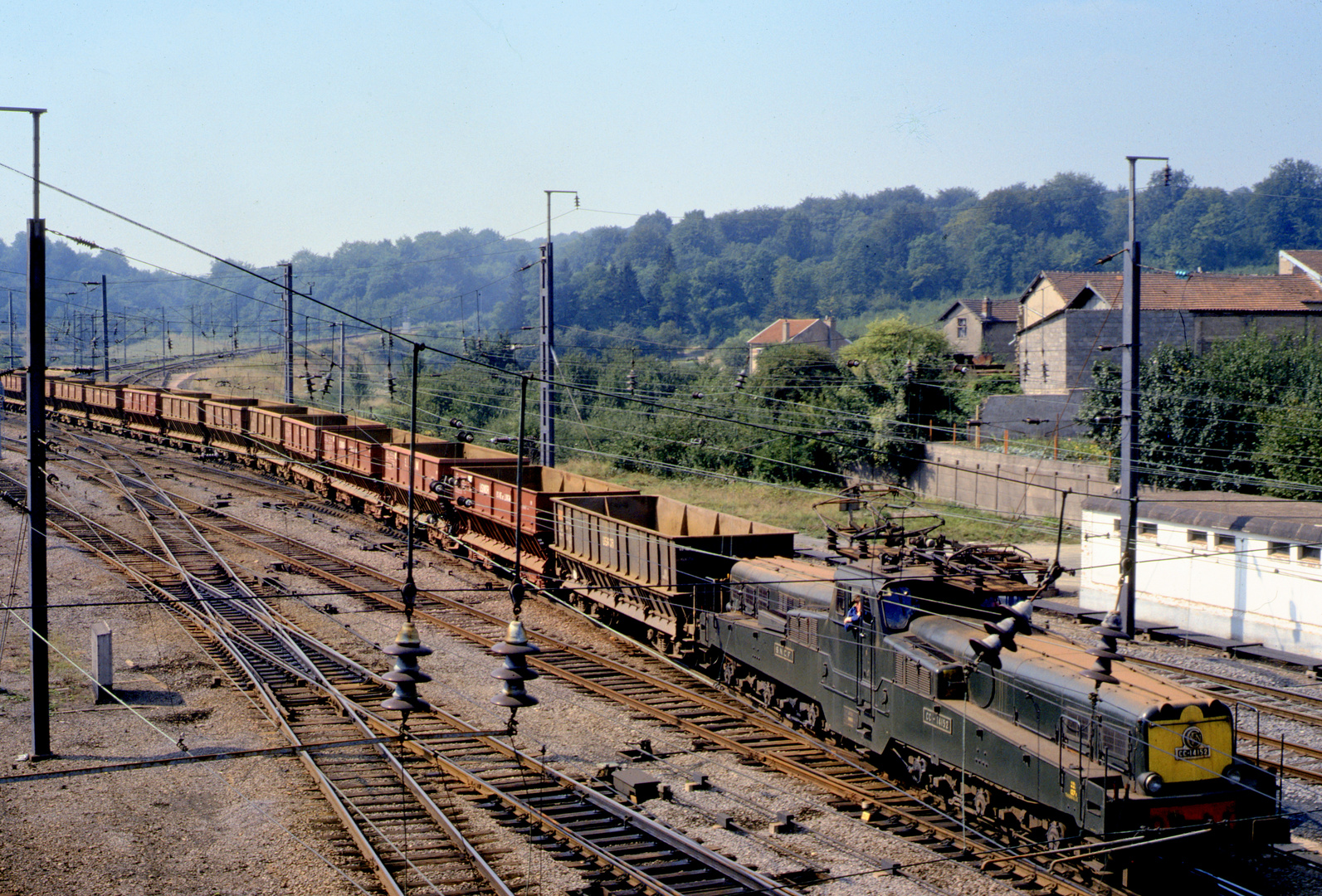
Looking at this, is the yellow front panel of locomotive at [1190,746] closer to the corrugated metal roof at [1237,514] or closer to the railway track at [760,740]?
the railway track at [760,740]

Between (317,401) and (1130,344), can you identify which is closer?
(1130,344)

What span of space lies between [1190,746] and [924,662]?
3.21 metres

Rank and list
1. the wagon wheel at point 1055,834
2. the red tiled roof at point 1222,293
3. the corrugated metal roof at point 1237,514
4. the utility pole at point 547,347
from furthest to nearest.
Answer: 1. the red tiled roof at point 1222,293
2. the utility pole at point 547,347
3. the corrugated metal roof at point 1237,514
4. the wagon wheel at point 1055,834

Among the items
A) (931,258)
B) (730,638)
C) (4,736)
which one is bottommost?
(4,736)

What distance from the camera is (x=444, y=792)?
15.0 meters

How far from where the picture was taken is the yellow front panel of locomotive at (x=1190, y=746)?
1178 cm

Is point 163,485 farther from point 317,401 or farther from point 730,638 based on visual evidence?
point 317,401

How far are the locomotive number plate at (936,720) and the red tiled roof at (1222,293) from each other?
44536 millimetres

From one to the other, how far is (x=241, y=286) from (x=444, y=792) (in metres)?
191

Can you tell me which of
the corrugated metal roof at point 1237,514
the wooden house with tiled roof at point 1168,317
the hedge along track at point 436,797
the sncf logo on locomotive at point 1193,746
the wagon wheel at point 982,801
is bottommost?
the hedge along track at point 436,797

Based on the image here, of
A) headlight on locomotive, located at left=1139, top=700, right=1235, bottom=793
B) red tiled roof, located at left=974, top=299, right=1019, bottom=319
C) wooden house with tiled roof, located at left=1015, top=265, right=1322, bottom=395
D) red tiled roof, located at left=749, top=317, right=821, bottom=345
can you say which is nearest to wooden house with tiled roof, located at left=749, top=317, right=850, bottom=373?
red tiled roof, located at left=749, top=317, right=821, bottom=345

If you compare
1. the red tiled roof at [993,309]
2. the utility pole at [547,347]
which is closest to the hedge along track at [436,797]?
the utility pole at [547,347]

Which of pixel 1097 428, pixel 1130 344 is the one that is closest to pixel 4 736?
pixel 1130 344

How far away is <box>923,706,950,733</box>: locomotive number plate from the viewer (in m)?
13.6
